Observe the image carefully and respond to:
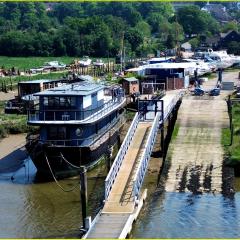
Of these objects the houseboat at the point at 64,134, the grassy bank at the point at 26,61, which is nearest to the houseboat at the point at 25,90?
the houseboat at the point at 64,134

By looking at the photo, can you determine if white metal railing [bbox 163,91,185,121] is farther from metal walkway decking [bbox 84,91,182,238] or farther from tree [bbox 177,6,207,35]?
tree [bbox 177,6,207,35]

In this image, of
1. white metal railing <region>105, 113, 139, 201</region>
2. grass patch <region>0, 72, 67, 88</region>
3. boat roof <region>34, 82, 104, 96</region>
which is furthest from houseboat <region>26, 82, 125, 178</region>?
grass patch <region>0, 72, 67, 88</region>

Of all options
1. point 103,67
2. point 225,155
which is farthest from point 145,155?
point 103,67

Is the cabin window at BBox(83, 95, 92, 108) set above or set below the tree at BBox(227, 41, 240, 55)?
below

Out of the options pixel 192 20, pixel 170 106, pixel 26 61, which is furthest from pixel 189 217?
pixel 192 20

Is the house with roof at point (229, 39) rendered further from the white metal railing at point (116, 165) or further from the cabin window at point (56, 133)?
the cabin window at point (56, 133)

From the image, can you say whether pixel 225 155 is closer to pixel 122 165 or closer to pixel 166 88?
pixel 122 165
